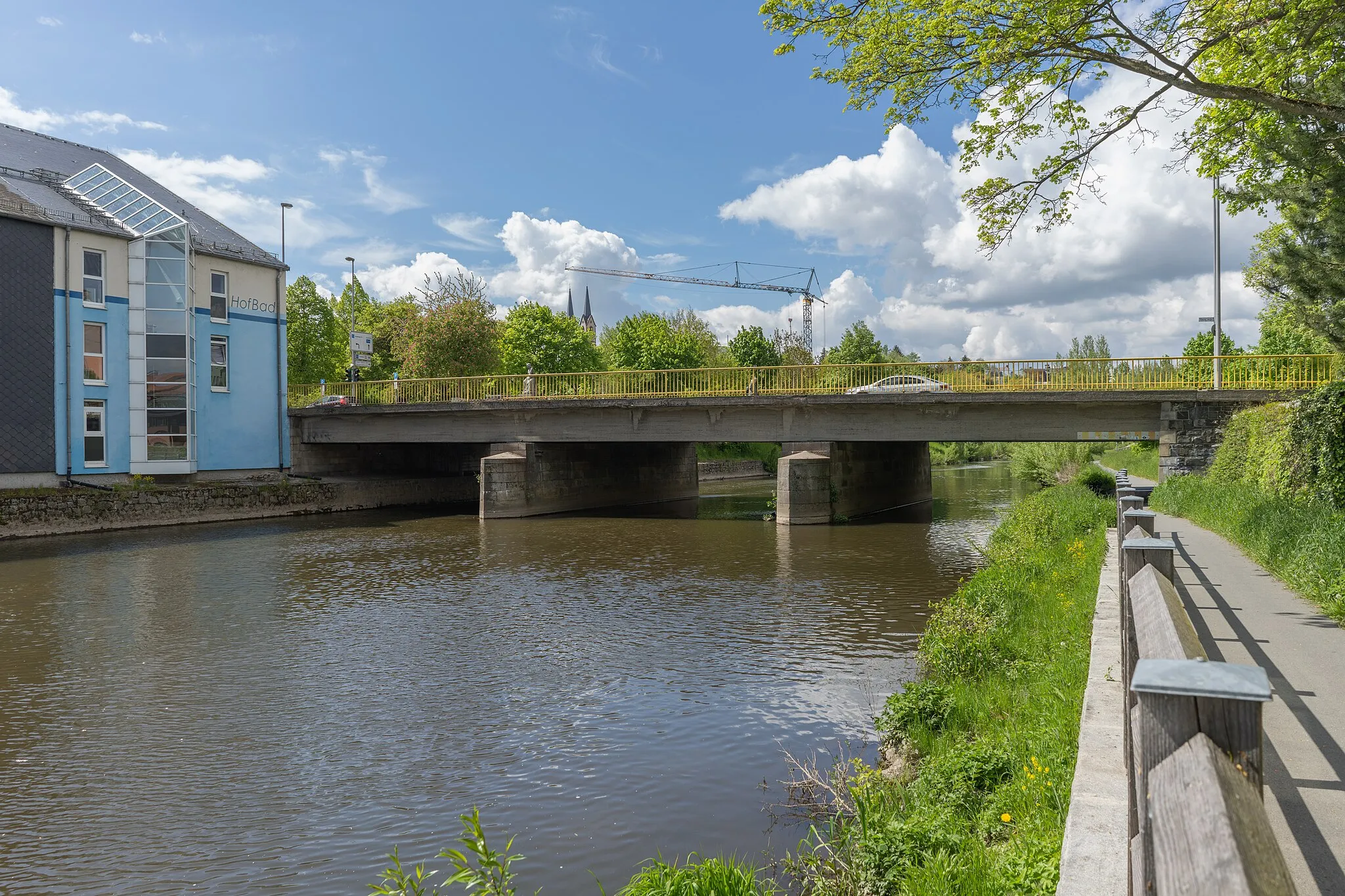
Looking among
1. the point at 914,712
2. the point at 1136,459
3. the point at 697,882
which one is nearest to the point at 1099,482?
the point at 1136,459

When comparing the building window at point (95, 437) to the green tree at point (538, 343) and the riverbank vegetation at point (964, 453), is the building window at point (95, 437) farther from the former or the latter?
the riverbank vegetation at point (964, 453)

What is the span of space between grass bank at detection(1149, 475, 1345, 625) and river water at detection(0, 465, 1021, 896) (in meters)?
4.59

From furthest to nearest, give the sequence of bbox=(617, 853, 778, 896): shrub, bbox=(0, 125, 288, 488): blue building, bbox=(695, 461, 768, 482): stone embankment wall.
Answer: bbox=(695, 461, 768, 482): stone embankment wall, bbox=(0, 125, 288, 488): blue building, bbox=(617, 853, 778, 896): shrub

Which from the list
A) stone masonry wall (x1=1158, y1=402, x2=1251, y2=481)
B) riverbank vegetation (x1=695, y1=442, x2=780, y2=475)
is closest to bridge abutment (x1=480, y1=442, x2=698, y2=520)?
riverbank vegetation (x1=695, y1=442, x2=780, y2=475)

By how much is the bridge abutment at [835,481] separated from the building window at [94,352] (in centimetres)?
2444

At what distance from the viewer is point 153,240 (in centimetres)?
3228

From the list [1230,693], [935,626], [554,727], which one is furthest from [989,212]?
[1230,693]

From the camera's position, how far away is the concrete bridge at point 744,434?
27.1m

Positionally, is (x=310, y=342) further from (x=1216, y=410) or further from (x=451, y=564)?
(x=1216, y=410)

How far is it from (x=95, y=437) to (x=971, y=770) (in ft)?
109

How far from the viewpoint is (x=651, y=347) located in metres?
64.9

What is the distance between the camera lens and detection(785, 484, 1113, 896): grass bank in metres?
4.97

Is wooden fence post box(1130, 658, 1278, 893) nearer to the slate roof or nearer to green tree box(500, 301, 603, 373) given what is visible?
the slate roof

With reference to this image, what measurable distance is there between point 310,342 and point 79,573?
1546 inches
